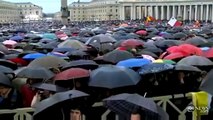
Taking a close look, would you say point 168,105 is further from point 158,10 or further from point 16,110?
point 158,10

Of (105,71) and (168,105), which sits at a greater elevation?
(105,71)

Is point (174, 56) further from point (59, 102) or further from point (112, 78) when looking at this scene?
point (59, 102)

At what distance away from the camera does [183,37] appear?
17859mm

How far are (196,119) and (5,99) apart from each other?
3.07 metres

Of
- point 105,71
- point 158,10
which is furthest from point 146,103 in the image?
point 158,10

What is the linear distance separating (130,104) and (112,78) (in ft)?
6.43

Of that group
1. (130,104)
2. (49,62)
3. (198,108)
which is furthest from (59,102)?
(49,62)

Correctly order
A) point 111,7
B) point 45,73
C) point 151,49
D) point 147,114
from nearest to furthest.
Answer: point 147,114 → point 45,73 → point 151,49 → point 111,7

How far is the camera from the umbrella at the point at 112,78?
7.12 m

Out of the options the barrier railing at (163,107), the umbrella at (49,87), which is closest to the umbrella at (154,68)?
the barrier railing at (163,107)

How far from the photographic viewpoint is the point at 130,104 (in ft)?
17.3

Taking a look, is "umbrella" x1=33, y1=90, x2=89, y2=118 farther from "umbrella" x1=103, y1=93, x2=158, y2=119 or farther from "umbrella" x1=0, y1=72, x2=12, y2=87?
"umbrella" x1=0, y1=72, x2=12, y2=87

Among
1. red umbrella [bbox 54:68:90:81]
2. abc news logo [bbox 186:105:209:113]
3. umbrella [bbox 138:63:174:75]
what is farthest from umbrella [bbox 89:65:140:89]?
abc news logo [bbox 186:105:209:113]

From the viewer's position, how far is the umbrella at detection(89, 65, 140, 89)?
23.4ft
